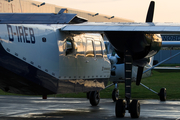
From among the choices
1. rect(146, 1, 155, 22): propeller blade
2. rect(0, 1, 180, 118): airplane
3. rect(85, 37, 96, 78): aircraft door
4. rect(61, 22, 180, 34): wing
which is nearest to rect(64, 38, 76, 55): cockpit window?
rect(0, 1, 180, 118): airplane

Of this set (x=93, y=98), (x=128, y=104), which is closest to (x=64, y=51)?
(x=128, y=104)

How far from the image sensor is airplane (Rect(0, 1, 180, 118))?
29.9 ft

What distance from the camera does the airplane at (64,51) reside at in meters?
9.10

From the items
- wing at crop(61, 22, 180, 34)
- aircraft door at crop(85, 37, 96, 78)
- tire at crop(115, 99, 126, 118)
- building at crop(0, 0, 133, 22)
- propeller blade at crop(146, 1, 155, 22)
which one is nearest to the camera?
wing at crop(61, 22, 180, 34)

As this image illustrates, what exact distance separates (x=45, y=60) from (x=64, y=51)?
937mm

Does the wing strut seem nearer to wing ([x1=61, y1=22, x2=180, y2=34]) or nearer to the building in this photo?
wing ([x1=61, y1=22, x2=180, y2=34])

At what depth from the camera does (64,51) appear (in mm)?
10523

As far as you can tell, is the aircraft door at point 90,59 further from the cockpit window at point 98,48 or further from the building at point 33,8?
the building at point 33,8

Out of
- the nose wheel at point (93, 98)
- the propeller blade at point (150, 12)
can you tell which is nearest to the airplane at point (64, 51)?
the propeller blade at point (150, 12)

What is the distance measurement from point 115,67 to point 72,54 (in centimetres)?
738

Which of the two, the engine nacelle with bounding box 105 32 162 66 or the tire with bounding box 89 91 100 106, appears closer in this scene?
the engine nacelle with bounding box 105 32 162 66

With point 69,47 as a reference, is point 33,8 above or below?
below

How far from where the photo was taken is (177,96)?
61.3 feet

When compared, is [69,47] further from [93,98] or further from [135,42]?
[93,98]
